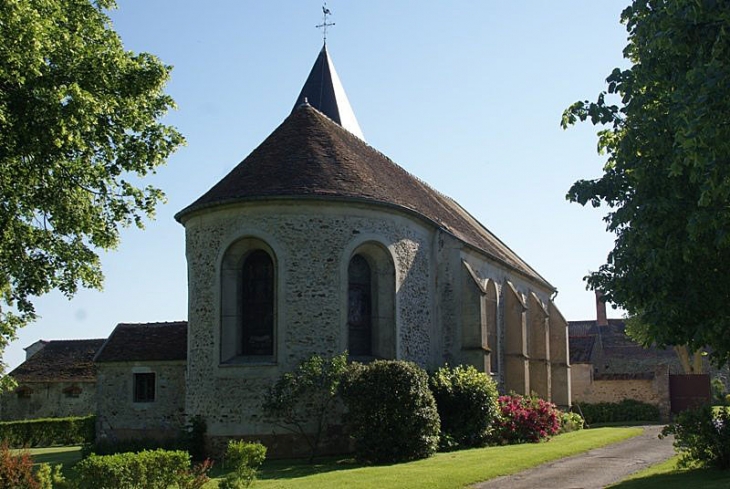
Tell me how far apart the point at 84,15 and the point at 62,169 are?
116 inches

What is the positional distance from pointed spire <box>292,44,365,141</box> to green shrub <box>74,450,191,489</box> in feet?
87.9

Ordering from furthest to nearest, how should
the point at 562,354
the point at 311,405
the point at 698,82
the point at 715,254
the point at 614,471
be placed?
the point at 562,354, the point at 311,405, the point at 614,471, the point at 715,254, the point at 698,82

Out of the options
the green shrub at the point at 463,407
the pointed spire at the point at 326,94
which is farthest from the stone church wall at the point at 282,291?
the pointed spire at the point at 326,94

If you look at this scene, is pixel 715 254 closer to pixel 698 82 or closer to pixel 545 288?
pixel 698 82

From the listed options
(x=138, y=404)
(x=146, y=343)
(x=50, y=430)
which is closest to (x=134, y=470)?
(x=138, y=404)

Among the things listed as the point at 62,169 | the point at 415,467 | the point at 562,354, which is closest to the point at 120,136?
the point at 62,169

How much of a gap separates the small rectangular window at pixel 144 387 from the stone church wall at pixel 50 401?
55.1 feet

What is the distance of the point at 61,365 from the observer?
42.2 meters

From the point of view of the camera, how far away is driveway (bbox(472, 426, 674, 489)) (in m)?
15.2

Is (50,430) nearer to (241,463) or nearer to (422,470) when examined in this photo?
(422,470)

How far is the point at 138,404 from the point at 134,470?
13716 mm

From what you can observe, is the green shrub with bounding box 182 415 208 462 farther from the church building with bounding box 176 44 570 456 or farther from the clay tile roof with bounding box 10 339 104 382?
the clay tile roof with bounding box 10 339 104 382

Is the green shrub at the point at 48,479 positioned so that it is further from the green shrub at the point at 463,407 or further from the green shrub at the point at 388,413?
the green shrub at the point at 463,407

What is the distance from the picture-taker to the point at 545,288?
39406 millimetres
